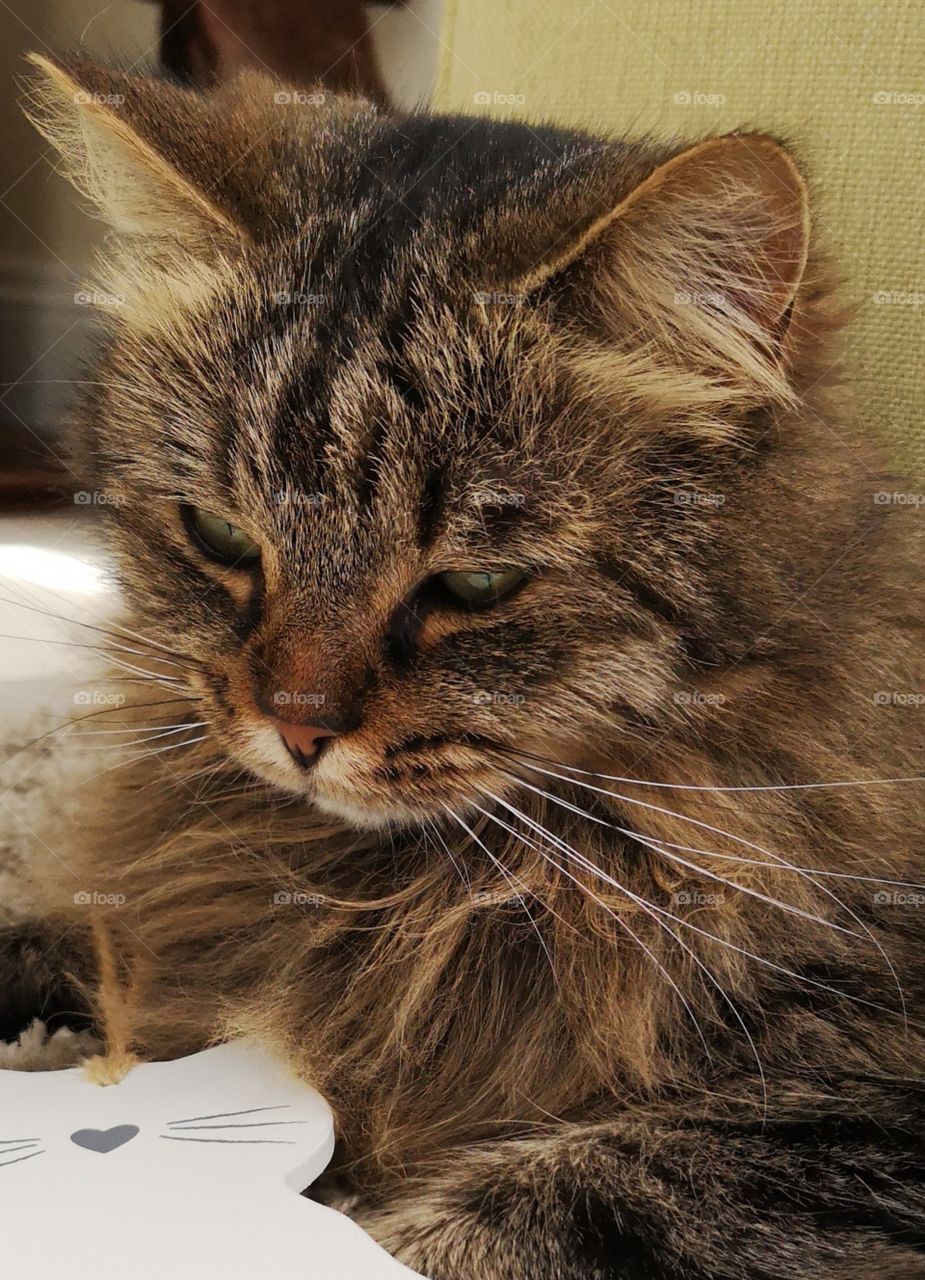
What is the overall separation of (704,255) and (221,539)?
46 centimetres

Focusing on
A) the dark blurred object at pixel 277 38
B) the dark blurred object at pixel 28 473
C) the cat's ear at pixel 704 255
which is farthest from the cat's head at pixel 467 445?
the dark blurred object at pixel 277 38

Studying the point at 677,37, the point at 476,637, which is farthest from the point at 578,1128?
the point at 677,37

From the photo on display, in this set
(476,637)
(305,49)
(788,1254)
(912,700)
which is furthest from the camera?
(305,49)

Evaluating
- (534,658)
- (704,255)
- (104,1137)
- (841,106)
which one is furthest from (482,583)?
(841,106)

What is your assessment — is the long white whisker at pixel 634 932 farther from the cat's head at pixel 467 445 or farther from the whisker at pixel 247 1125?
the whisker at pixel 247 1125

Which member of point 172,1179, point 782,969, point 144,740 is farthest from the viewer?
point 144,740

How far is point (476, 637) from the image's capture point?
95 cm

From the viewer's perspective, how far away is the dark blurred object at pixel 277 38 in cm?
154

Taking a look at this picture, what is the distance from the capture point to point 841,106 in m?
1.30

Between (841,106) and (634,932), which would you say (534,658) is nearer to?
(634,932)

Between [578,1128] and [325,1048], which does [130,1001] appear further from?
[578,1128]

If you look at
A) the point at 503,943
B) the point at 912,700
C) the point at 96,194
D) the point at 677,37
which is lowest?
the point at 503,943

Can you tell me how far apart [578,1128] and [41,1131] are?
422 mm

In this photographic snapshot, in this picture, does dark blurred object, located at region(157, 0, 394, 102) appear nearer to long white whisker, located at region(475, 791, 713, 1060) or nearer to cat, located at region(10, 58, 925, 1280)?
cat, located at region(10, 58, 925, 1280)
